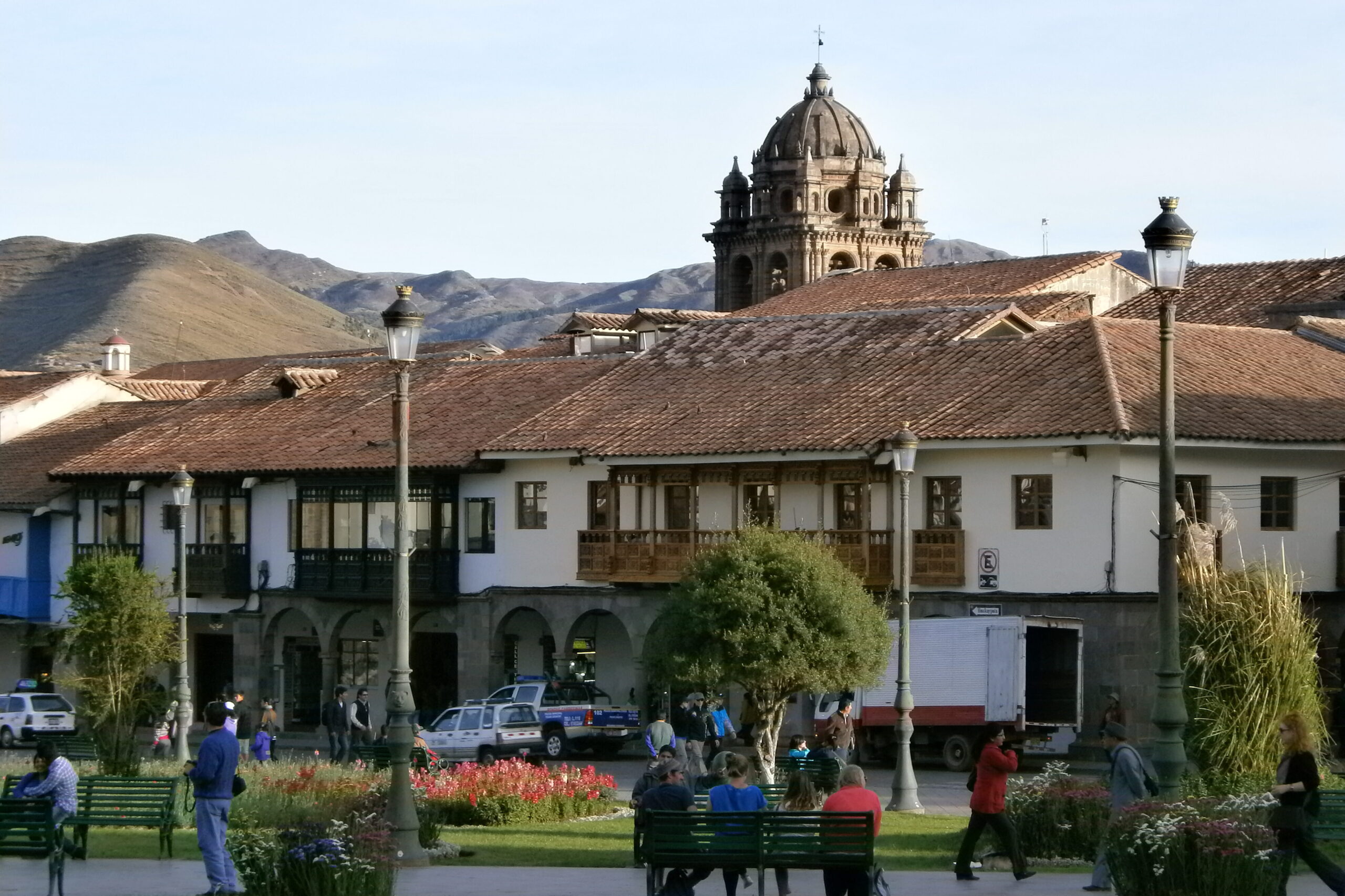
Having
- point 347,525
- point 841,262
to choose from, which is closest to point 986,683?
point 347,525

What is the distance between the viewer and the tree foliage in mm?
24547

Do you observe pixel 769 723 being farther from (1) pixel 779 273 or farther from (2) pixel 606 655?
(1) pixel 779 273

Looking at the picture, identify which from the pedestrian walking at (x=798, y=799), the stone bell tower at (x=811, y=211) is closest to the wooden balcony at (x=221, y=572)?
the pedestrian walking at (x=798, y=799)

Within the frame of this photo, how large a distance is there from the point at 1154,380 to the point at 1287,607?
1528 cm

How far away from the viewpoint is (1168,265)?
18.5m

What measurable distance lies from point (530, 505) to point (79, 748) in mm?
14488

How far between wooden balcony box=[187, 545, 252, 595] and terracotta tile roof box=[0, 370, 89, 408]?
430 inches

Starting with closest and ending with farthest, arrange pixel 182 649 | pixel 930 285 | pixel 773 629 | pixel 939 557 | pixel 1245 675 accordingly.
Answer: pixel 1245 675 < pixel 773 629 < pixel 182 649 < pixel 939 557 < pixel 930 285

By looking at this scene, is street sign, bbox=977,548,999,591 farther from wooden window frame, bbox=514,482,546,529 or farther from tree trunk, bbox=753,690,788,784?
wooden window frame, bbox=514,482,546,529

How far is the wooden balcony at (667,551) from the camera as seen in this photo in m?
40.3

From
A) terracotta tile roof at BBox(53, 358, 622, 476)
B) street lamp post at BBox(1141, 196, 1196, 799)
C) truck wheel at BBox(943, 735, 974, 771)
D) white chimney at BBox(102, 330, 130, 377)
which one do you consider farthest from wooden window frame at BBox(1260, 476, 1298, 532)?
white chimney at BBox(102, 330, 130, 377)

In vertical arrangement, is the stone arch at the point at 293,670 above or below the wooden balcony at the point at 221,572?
below

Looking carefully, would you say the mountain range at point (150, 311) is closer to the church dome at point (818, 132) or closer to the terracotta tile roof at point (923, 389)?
the church dome at point (818, 132)

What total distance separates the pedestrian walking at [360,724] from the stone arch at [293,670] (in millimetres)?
8356
